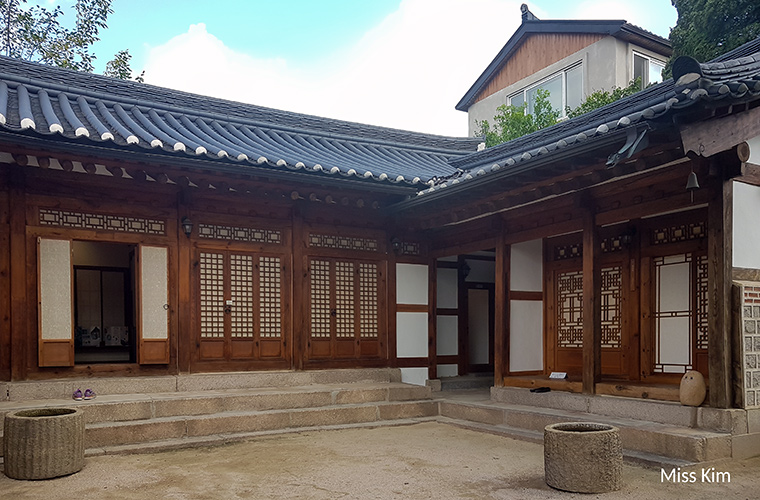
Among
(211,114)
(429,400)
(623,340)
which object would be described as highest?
(211,114)

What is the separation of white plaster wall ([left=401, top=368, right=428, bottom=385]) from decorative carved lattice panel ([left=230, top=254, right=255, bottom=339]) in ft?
7.89

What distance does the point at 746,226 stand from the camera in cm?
564

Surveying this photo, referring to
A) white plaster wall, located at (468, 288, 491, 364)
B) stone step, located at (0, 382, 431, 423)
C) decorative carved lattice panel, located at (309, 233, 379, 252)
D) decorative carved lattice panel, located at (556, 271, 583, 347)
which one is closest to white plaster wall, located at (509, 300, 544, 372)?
decorative carved lattice panel, located at (556, 271, 583, 347)

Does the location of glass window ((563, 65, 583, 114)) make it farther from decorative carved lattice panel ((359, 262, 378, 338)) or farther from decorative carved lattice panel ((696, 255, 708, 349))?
decorative carved lattice panel ((696, 255, 708, 349))

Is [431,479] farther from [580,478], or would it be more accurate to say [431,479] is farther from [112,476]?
[112,476]

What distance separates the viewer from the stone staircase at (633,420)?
521 centimetres

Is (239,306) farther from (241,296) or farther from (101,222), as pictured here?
(101,222)

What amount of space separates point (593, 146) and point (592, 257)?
5.32 ft

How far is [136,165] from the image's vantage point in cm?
677

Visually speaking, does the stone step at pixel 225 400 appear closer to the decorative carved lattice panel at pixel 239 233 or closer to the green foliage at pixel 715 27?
the decorative carved lattice panel at pixel 239 233

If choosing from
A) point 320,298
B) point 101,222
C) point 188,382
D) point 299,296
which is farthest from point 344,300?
point 101,222

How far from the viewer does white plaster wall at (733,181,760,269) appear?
18.2 ft

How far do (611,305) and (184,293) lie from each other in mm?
5213

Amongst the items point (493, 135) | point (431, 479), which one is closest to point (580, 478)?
point (431, 479)
